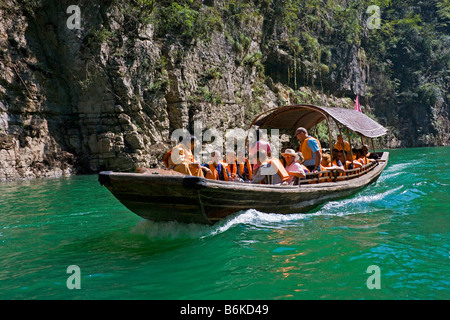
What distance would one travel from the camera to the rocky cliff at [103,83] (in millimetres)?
15734

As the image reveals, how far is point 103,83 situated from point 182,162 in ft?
39.6

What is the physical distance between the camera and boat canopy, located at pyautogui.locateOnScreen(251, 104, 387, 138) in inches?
317

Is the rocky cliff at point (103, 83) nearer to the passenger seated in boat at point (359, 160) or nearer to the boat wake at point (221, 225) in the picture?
the passenger seated in boat at point (359, 160)

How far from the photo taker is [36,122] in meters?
16.2

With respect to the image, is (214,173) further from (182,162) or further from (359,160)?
(359,160)

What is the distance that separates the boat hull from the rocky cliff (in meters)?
11.1

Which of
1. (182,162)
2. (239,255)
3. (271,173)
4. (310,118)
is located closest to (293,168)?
(271,173)

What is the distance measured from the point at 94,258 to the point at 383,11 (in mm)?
51231

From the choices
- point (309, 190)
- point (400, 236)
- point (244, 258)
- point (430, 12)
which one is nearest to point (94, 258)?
point (244, 258)

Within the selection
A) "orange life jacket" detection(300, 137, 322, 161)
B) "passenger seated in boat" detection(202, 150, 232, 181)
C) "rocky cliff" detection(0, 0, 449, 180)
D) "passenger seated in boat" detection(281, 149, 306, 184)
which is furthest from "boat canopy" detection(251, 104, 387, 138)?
"rocky cliff" detection(0, 0, 449, 180)

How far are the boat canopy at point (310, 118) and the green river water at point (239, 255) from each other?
2.00m

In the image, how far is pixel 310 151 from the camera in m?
7.60
